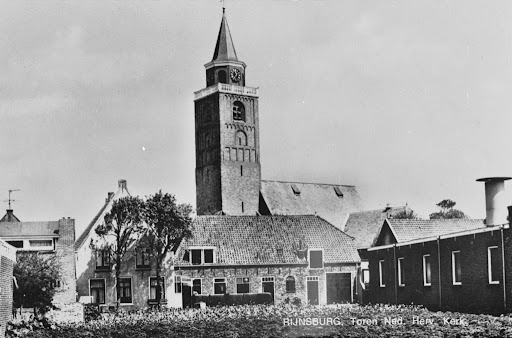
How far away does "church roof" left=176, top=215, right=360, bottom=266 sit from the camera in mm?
43125

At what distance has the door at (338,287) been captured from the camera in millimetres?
43094

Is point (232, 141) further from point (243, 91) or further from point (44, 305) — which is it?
point (44, 305)

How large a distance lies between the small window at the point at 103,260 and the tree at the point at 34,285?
11.5 m

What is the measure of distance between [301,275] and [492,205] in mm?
18279

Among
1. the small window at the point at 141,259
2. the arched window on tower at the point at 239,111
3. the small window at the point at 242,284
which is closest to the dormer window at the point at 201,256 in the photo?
the small window at the point at 242,284

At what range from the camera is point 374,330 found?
56.9 ft

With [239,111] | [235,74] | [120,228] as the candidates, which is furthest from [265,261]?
[235,74]

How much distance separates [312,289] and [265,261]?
304cm

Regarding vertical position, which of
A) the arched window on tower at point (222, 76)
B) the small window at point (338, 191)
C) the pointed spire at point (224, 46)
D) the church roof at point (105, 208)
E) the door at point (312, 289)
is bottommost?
the door at point (312, 289)

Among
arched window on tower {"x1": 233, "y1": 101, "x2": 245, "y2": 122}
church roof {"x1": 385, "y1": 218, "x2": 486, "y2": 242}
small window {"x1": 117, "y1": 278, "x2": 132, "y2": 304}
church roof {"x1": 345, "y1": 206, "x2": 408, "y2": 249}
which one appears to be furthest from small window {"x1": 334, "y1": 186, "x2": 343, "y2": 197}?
small window {"x1": 117, "y1": 278, "x2": 132, "y2": 304}

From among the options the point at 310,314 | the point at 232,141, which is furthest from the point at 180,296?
the point at 232,141

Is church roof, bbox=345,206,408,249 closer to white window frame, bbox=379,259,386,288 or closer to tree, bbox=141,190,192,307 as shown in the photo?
tree, bbox=141,190,192,307

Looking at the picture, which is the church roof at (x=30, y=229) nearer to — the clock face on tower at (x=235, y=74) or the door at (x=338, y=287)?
the door at (x=338, y=287)

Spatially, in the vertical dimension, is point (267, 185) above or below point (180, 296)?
above
